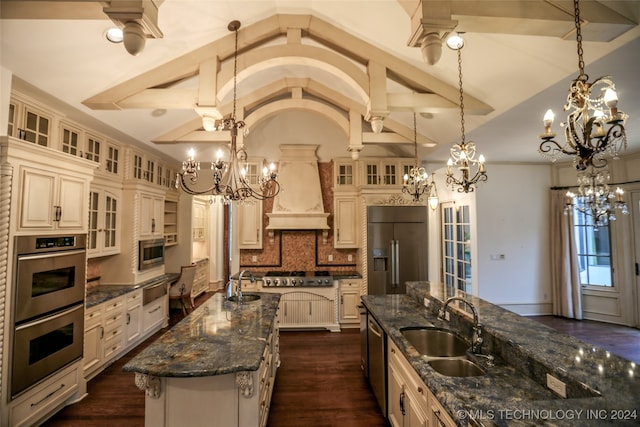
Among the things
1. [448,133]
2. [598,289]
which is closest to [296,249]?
[448,133]

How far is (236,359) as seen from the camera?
1.86m

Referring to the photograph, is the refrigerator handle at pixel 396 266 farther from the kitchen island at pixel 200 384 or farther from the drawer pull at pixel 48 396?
the drawer pull at pixel 48 396

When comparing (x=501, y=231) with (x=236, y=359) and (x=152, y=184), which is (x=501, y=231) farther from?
(x=152, y=184)

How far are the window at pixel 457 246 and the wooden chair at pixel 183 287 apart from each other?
4822mm

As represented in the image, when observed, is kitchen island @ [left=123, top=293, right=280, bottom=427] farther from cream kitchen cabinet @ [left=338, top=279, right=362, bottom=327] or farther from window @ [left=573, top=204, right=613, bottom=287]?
window @ [left=573, top=204, right=613, bottom=287]

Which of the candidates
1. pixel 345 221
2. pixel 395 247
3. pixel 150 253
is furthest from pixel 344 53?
pixel 150 253

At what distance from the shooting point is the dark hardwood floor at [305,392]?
2678mm

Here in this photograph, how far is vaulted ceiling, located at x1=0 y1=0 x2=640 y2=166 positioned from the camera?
6.23 ft

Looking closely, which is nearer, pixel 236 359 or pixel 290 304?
pixel 236 359

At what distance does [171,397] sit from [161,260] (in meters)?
3.75

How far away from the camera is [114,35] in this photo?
98.0 inches

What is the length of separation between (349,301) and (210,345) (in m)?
3.41

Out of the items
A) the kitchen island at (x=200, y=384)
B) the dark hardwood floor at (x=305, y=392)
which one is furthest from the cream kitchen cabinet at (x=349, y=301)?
the kitchen island at (x=200, y=384)

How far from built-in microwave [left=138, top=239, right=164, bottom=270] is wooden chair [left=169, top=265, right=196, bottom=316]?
43 centimetres
